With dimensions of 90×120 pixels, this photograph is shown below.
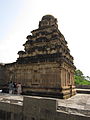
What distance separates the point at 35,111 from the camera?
711cm

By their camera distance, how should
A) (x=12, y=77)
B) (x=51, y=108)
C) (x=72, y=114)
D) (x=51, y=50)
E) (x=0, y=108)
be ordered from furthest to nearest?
(x=12, y=77), (x=51, y=50), (x=0, y=108), (x=51, y=108), (x=72, y=114)

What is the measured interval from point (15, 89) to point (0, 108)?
20.1ft

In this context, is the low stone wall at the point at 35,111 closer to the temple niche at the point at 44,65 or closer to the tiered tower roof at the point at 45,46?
the temple niche at the point at 44,65

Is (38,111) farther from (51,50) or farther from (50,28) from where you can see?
(50,28)

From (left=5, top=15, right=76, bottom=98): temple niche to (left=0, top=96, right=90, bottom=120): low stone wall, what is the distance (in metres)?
5.17

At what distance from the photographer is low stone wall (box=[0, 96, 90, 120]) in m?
6.45

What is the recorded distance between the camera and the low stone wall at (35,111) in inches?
254

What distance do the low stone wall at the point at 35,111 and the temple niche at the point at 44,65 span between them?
5.17m

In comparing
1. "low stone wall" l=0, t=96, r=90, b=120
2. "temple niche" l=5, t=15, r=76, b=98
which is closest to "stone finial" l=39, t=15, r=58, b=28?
"temple niche" l=5, t=15, r=76, b=98

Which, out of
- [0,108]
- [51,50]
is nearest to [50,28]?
[51,50]

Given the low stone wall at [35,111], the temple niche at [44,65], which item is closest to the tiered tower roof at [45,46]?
the temple niche at [44,65]

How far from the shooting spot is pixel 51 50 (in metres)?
14.1

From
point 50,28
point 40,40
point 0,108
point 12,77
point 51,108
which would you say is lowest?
point 0,108

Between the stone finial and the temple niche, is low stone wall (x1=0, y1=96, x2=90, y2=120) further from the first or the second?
the stone finial
